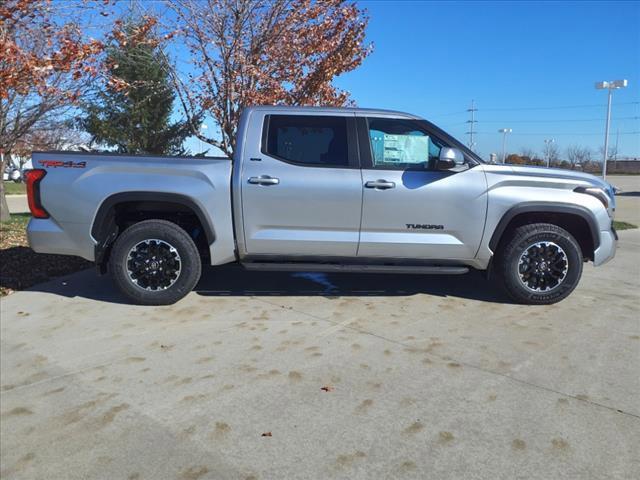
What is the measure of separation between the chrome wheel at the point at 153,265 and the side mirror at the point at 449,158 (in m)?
2.74

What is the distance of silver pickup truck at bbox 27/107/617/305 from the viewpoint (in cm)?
510

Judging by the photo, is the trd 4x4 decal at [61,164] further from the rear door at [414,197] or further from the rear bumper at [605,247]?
the rear bumper at [605,247]

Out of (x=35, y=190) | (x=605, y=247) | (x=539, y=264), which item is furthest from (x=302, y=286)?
(x=605, y=247)

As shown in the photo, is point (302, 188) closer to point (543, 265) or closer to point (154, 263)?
point (154, 263)

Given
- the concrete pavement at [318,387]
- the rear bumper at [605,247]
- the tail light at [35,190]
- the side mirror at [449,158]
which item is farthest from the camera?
the rear bumper at [605,247]

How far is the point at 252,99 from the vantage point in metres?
9.11

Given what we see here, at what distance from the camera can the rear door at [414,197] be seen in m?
5.14

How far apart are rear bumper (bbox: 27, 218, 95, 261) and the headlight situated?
494 centimetres

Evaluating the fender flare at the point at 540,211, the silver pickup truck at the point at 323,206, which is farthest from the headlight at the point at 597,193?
the fender flare at the point at 540,211

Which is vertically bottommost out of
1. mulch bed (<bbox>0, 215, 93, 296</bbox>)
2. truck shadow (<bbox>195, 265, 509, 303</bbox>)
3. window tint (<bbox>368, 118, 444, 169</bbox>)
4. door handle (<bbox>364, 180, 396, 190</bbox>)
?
truck shadow (<bbox>195, 265, 509, 303</bbox>)

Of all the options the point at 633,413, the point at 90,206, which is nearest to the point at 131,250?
the point at 90,206

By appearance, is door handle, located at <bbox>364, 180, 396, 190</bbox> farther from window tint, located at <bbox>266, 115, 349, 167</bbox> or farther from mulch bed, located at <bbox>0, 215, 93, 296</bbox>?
mulch bed, located at <bbox>0, 215, 93, 296</bbox>

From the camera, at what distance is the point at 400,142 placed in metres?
5.36

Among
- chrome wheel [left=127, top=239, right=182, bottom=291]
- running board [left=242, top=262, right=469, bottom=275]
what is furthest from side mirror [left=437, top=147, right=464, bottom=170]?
chrome wheel [left=127, top=239, right=182, bottom=291]
